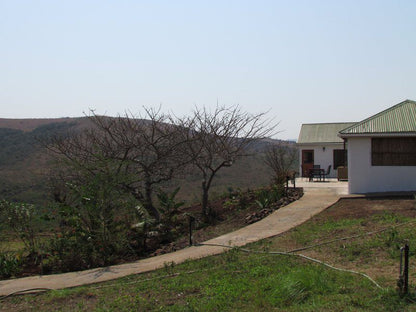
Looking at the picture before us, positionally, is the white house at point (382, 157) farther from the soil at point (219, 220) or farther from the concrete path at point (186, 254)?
the concrete path at point (186, 254)

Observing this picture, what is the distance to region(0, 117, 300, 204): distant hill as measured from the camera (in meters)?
23.2

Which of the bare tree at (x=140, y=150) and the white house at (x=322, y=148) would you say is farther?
the white house at (x=322, y=148)

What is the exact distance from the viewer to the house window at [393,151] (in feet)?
52.0

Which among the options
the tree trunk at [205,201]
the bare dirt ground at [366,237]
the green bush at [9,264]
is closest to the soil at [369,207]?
the bare dirt ground at [366,237]

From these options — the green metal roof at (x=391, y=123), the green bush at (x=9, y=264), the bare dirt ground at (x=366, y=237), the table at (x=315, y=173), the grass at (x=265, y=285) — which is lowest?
the green bush at (x=9, y=264)

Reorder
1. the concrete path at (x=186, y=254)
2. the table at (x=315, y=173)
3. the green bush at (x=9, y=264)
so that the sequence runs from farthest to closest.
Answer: the table at (x=315, y=173), the green bush at (x=9, y=264), the concrete path at (x=186, y=254)

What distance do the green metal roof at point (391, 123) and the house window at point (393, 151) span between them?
0.39 metres

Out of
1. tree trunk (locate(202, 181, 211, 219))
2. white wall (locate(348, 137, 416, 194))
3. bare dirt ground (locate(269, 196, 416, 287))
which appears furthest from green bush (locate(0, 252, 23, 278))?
white wall (locate(348, 137, 416, 194))

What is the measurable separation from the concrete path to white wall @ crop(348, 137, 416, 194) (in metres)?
2.36

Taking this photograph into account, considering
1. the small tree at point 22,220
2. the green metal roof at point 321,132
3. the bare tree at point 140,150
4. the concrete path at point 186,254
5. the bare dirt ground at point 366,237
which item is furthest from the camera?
the green metal roof at point 321,132

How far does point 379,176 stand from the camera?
634 inches

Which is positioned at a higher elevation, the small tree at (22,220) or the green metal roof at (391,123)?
the green metal roof at (391,123)

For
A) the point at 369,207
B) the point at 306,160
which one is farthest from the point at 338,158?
the point at 369,207

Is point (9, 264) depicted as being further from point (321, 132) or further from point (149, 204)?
point (321, 132)
